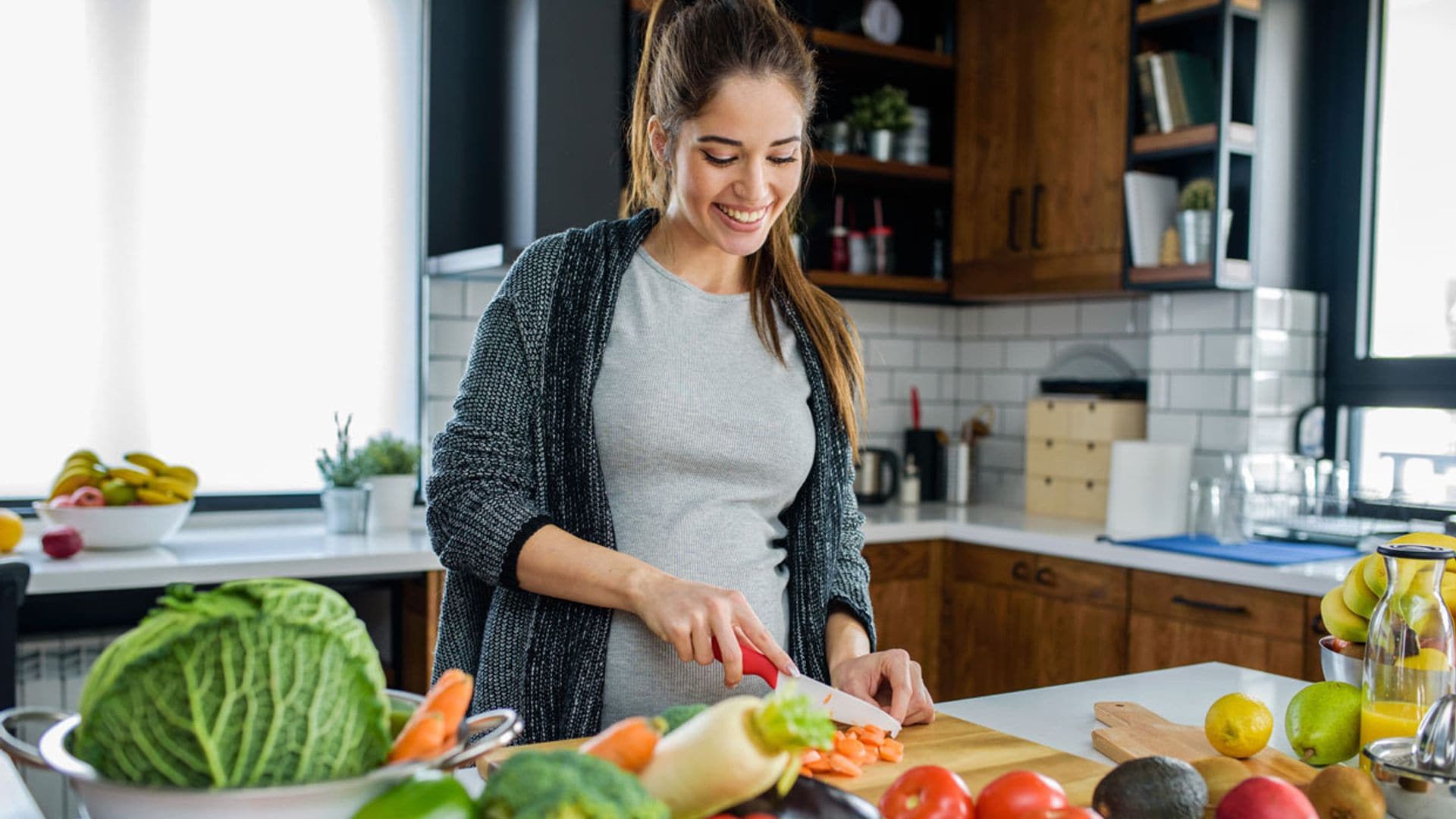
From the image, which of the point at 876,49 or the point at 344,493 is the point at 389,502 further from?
the point at 876,49

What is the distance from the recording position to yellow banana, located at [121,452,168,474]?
2777 mm

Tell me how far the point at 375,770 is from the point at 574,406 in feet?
2.52

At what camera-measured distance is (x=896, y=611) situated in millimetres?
3424

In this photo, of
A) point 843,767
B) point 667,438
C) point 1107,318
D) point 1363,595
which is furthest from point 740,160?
point 1107,318

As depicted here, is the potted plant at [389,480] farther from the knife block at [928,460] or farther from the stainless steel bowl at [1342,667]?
the stainless steel bowl at [1342,667]

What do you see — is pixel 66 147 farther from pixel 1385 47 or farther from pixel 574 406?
pixel 1385 47

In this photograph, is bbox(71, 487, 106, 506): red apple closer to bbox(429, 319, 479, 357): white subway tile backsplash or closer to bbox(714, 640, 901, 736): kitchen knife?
bbox(429, 319, 479, 357): white subway tile backsplash

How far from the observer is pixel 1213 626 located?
110 inches

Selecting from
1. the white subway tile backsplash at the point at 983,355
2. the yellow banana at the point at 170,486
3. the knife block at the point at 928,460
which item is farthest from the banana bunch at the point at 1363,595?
the white subway tile backsplash at the point at 983,355

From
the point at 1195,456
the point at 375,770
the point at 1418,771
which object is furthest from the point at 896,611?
the point at 375,770

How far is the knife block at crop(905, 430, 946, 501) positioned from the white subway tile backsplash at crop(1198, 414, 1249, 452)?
0.91 m

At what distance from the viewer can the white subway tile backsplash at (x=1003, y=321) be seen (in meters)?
4.03

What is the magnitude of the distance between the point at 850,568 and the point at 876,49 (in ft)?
8.08

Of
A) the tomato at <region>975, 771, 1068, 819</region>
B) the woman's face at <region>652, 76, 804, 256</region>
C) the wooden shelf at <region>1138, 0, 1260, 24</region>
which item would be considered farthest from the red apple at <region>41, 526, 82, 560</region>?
the wooden shelf at <region>1138, 0, 1260, 24</region>
